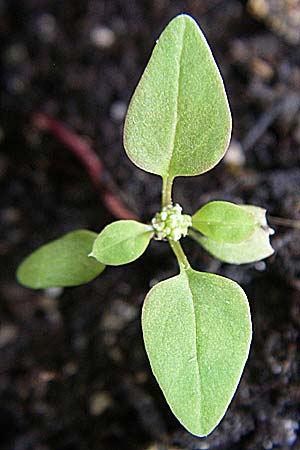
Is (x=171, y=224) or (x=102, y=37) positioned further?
(x=102, y=37)

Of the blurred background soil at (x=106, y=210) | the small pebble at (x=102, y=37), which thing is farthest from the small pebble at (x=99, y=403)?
the small pebble at (x=102, y=37)

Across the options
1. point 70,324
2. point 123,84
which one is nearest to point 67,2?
point 123,84

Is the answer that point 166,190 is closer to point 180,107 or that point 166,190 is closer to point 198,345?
point 180,107

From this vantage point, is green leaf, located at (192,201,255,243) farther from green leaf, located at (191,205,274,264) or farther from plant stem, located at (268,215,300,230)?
plant stem, located at (268,215,300,230)

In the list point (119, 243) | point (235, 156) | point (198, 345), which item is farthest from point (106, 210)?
point (198, 345)

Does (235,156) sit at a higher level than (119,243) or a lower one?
lower

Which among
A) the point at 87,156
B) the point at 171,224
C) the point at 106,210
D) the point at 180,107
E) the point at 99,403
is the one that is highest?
the point at 180,107

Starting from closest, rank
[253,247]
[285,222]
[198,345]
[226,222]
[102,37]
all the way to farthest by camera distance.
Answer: [198,345] < [226,222] < [253,247] < [285,222] < [102,37]

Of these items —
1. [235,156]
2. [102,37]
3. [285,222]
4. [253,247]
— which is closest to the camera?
[253,247]
